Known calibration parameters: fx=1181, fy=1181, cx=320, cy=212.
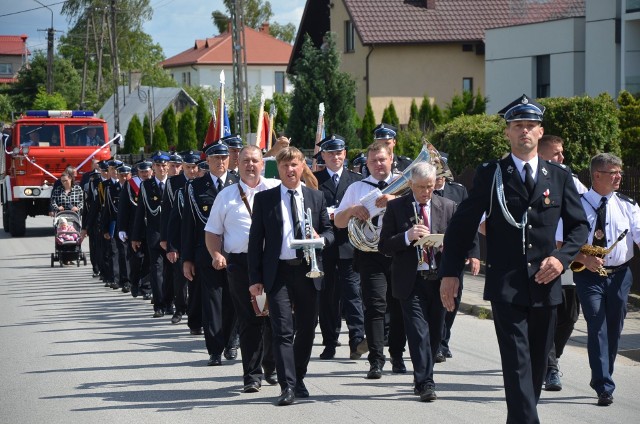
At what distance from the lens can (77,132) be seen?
3234 cm

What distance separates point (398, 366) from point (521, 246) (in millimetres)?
3717

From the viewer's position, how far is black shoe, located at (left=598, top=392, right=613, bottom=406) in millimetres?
8758

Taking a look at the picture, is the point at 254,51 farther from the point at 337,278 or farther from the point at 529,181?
the point at 529,181

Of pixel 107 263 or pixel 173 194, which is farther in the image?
pixel 107 263

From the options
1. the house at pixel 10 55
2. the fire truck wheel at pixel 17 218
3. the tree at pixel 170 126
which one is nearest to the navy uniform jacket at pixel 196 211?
the fire truck wheel at pixel 17 218

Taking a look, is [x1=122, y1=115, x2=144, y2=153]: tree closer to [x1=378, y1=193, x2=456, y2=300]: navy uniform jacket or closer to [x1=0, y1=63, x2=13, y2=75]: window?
[x1=378, y1=193, x2=456, y2=300]: navy uniform jacket

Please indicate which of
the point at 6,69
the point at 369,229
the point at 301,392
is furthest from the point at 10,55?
the point at 301,392

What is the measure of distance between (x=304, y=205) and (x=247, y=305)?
1.00 meters

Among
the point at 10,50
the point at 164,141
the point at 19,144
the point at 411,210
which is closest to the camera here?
the point at 411,210

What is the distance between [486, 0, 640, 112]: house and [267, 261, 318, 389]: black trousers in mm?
24974

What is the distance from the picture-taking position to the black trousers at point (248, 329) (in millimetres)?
9727

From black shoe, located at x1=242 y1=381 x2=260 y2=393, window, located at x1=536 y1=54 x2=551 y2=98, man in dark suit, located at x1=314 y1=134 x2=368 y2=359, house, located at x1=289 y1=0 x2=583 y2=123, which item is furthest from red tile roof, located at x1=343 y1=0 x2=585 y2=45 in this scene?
black shoe, located at x1=242 y1=381 x2=260 y2=393

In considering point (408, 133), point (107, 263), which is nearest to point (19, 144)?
point (408, 133)

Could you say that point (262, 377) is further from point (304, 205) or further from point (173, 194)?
point (173, 194)
